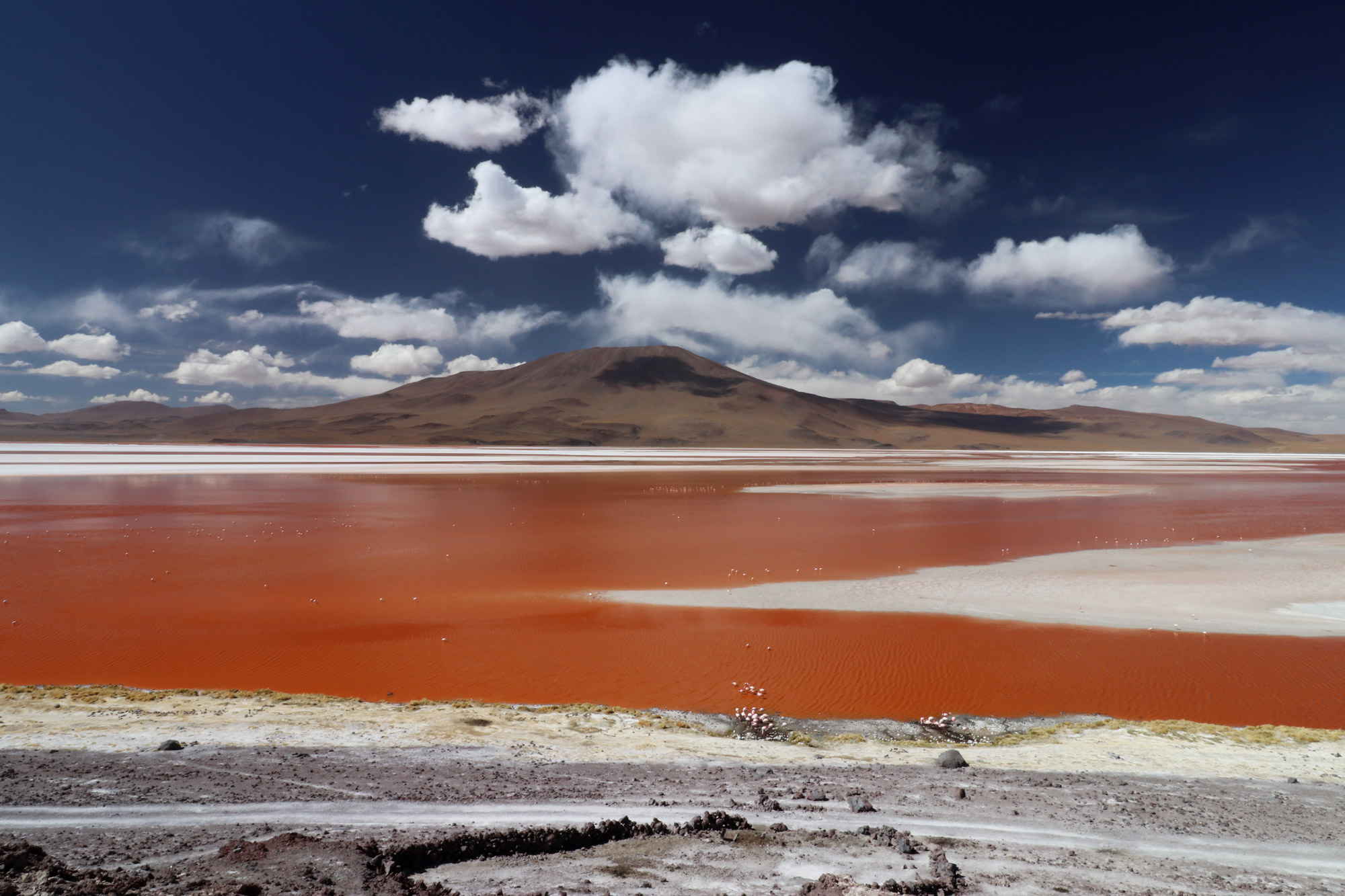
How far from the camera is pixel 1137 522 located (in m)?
26.9

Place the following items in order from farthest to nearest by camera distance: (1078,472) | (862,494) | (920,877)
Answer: (1078,472) → (862,494) → (920,877)

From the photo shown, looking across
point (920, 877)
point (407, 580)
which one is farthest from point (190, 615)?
point (920, 877)

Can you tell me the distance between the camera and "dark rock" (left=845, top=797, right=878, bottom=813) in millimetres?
5484

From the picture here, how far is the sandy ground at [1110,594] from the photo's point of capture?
13.6 metres

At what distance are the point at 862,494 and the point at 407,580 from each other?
28.4m

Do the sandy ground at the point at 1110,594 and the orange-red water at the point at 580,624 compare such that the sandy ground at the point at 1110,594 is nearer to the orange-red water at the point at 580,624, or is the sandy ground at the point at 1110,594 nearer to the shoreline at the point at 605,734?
the orange-red water at the point at 580,624

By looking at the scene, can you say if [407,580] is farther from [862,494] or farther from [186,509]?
[862,494]

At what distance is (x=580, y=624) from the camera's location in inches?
516

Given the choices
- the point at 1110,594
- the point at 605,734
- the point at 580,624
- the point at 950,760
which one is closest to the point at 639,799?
the point at 605,734

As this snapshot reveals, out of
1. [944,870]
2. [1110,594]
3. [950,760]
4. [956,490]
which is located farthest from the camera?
[956,490]

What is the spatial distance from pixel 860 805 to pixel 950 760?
1871 mm

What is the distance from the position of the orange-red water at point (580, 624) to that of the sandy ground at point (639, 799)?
184cm

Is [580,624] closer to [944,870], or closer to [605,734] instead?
[605,734]

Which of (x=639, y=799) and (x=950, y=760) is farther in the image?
(x=950, y=760)
